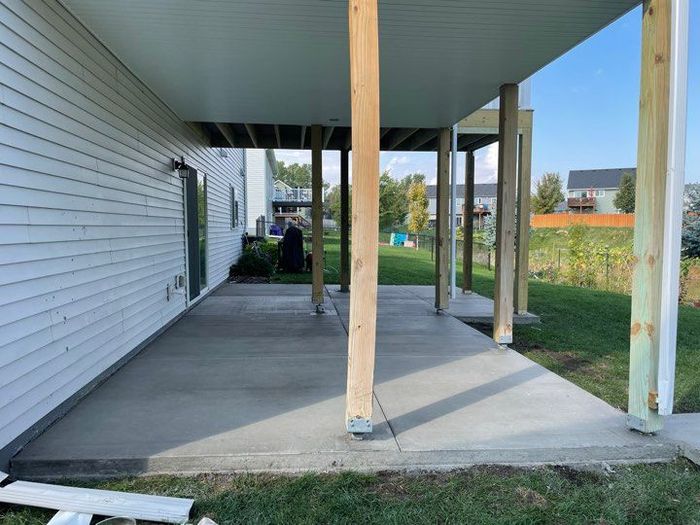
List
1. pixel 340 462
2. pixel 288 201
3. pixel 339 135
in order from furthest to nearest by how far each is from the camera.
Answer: pixel 288 201, pixel 339 135, pixel 340 462

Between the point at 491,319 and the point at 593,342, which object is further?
the point at 491,319

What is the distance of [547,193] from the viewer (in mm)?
42688

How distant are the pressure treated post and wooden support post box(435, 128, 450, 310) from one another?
4368mm

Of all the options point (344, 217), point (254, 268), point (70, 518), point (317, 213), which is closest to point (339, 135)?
point (344, 217)

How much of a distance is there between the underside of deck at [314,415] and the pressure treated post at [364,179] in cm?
53

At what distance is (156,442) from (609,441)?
2701 millimetres

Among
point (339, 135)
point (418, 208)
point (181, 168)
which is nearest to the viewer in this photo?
point (181, 168)

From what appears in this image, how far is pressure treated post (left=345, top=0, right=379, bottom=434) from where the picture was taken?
2600 mm

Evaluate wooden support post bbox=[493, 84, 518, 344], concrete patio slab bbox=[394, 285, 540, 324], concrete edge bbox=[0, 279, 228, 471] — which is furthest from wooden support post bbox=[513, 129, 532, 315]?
concrete edge bbox=[0, 279, 228, 471]

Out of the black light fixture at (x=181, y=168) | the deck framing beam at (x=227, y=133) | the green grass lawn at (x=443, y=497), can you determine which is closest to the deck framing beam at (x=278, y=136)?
the deck framing beam at (x=227, y=133)

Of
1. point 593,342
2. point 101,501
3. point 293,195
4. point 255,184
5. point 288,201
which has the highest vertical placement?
point 293,195

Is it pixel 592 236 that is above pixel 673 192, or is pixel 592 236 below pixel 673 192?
below

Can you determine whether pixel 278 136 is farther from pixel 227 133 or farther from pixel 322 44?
pixel 322 44

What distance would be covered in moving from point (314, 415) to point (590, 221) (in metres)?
33.0
